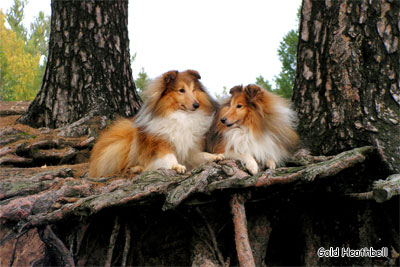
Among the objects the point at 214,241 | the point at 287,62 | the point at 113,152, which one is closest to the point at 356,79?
the point at 214,241

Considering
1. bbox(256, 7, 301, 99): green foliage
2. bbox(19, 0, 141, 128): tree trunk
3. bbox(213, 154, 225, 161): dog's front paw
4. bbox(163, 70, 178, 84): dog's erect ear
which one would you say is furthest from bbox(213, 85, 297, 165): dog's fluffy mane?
bbox(256, 7, 301, 99): green foliage

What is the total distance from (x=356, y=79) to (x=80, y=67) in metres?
3.63

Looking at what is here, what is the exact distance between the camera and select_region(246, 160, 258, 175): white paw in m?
3.58

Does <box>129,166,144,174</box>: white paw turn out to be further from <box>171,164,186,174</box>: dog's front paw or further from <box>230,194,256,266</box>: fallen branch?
<box>230,194,256,266</box>: fallen branch

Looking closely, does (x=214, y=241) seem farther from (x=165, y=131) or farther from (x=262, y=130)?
(x=165, y=131)

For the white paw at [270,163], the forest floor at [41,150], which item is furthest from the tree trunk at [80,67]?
the white paw at [270,163]

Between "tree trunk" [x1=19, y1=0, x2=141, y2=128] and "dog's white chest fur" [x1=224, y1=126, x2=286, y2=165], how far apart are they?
213 centimetres

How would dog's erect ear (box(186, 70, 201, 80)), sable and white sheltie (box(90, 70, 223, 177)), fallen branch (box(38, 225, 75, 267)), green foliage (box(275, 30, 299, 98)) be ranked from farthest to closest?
green foliage (box(275, 30, 299, 98)) → dog's erect ear (box(186, 70, 201, 80)) → sable and white sheltie (box(90, 70, 223, 177)) → fallen branch (box(38, 225, 75, 267))

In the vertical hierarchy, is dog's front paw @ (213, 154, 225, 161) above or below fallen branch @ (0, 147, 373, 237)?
above

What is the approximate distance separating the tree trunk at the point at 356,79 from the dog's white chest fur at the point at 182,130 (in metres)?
1.17

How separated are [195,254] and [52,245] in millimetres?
1165

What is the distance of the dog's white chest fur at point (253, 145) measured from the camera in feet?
12.6

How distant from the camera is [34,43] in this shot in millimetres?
21047

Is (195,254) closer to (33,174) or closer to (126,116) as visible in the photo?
(33,174)
